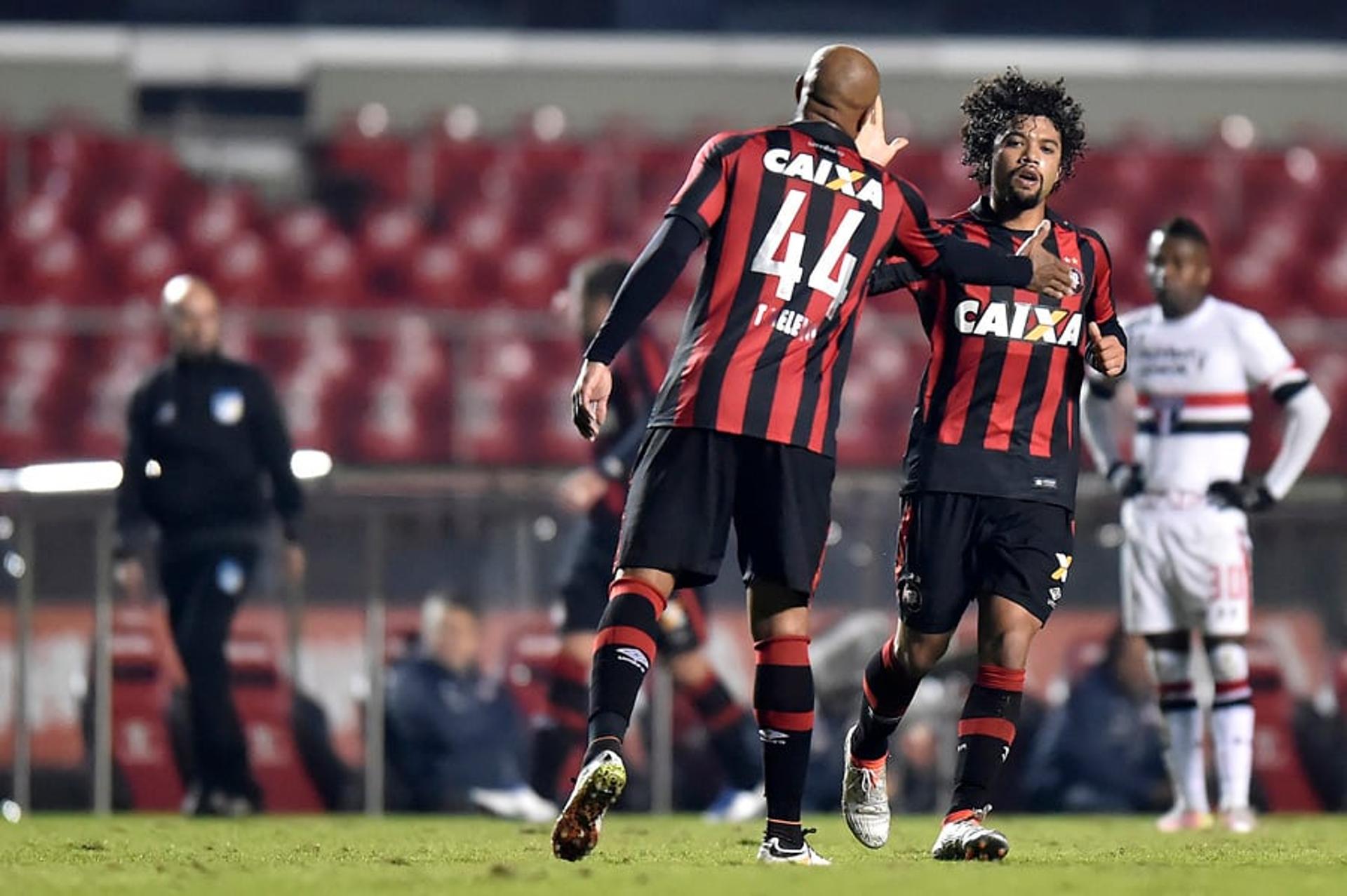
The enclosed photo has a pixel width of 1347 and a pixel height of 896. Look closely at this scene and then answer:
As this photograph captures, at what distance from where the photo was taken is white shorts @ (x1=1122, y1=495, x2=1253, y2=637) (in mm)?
8328

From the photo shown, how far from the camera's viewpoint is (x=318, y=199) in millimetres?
16812

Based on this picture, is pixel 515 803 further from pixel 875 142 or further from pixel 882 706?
pixel 875 142

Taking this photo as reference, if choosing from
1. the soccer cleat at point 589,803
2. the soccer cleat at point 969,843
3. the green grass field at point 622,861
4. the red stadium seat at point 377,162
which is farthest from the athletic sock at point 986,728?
the red stadium seat at point 377,162

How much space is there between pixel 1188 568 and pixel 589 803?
391 cm

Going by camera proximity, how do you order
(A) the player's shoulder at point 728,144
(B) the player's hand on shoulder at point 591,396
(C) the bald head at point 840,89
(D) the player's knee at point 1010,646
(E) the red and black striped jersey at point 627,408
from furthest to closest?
(E) the red and black striped jersey at point 627,408
(D) the player's knee at point 1010,646
(C) the bald head at point 840,89
(A) the player's shoulder at point 728,144
(B) the player's hand on shoulder at point 591,396

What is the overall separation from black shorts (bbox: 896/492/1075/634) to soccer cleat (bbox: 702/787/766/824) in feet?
9.30

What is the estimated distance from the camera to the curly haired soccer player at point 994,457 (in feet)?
20.0

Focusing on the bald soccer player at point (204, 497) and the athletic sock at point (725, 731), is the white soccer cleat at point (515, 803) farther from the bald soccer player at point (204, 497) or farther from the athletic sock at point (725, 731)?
the bald soccer player at point (204, 497)

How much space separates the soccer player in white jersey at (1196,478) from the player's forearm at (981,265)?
7.78 ft

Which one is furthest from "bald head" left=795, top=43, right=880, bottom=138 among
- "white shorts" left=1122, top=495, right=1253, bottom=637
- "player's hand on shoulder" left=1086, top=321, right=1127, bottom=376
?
"white shorts" left=1122, top=495, right=1253, bottom=637

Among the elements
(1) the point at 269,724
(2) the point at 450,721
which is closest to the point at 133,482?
(1) the point at 269,724

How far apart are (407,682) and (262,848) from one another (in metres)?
3.25

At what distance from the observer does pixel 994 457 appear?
6156 millimetres

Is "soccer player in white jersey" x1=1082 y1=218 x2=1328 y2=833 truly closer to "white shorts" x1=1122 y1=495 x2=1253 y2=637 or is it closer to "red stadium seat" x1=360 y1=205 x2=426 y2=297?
"white shorts" x1=1122 y1=495 x2=1253 y2=637
